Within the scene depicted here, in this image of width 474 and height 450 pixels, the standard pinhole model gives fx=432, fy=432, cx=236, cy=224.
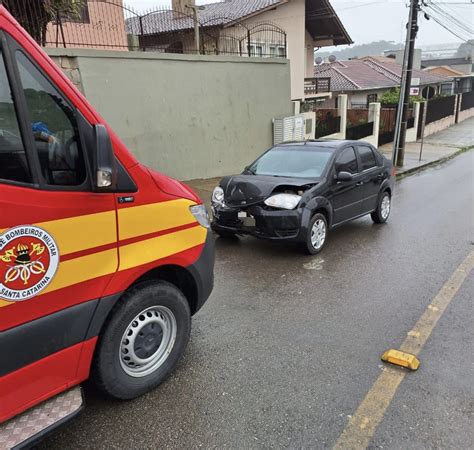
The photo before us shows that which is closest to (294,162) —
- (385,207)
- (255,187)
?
(255,187)

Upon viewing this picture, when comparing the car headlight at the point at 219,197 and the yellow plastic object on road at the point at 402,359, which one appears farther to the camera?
the car headlight at the point at 219,197

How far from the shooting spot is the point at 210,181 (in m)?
10.7

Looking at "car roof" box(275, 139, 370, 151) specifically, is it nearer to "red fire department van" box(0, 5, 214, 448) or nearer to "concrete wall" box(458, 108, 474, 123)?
"red fire department van" box(0, 5, 214, 448)

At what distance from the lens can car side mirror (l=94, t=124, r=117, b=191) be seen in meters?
2.41

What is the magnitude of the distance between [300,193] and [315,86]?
18.7 meters

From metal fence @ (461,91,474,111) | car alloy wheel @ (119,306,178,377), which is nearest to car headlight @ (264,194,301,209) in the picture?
car alloy wheel @ (119,306,178,377)

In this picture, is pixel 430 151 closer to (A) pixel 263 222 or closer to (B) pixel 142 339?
(A) pixel 263 222

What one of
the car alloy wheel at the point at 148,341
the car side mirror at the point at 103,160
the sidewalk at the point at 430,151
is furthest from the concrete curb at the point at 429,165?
the car side mirror at the point at 103,160

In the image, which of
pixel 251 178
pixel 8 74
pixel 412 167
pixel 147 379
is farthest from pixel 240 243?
pixel 412 167

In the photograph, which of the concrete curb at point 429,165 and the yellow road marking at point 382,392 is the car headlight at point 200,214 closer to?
the yellow road marking at point 382,392

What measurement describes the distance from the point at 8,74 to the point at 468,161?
58.6 ft

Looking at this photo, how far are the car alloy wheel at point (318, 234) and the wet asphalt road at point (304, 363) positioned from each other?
17 cm

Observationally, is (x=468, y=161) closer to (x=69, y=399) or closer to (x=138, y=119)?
(x=138, y=119)

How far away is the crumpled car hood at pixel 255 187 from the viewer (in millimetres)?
5945
